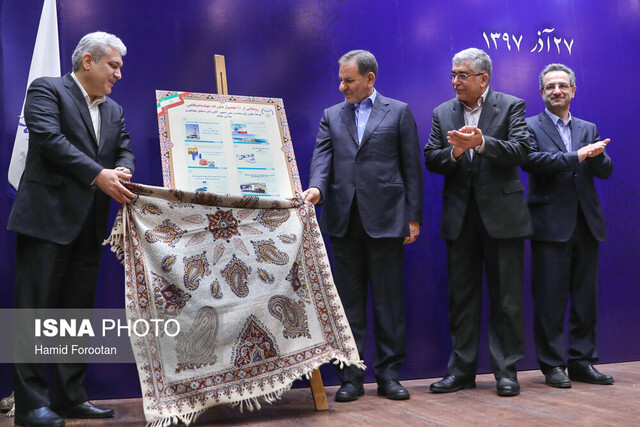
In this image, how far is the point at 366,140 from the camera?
3295 mm

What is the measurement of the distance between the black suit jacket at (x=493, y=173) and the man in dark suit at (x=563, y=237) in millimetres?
259

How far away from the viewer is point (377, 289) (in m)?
3.28

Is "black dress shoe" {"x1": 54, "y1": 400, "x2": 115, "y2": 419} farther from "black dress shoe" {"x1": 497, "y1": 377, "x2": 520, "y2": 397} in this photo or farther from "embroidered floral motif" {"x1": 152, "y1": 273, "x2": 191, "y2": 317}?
"black dress shoe" {"x1": 497, "y1": 377, "x2": 520, "y2": 397}

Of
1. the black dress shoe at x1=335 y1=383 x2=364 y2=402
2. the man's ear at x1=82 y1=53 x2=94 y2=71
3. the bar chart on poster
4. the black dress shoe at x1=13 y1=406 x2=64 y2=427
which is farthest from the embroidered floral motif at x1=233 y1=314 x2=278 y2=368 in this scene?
the man's ear at x1=82 y1=53 x2=94 y2=71

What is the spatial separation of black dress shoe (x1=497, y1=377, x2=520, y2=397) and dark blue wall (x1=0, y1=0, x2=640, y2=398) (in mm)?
686

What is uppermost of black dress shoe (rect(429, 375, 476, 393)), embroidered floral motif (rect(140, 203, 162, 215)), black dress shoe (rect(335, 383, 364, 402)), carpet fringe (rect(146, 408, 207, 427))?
embroidered floral motif (rect(140, 203, 162, 215))

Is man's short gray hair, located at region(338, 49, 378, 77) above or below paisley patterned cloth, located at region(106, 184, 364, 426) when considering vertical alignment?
above

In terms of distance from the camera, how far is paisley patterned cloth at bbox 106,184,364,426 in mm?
2594

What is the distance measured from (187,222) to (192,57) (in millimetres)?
1280

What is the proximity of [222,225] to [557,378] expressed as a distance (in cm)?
193

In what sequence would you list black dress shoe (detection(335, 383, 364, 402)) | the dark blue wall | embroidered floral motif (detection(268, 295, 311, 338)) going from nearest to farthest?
embroidered floral motif (detection(268, 295, 311, 338)) → black dress shoe (detection(335, 383, 364, 402)) → the dark blue wall

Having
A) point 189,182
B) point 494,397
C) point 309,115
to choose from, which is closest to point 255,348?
point 189,182

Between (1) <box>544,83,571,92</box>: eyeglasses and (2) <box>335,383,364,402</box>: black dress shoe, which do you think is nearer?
(2) <box>335,383,364,402</box>: black dress shoe

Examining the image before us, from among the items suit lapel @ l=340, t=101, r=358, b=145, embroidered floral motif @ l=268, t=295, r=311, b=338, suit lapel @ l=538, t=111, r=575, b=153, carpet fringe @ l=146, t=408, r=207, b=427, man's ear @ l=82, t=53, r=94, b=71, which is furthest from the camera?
suit lapel @ l=538, t=111, r=575, b=153
